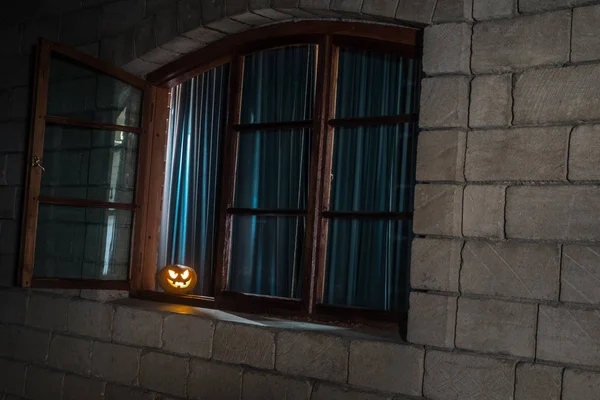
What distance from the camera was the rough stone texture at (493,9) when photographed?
10.6 ft

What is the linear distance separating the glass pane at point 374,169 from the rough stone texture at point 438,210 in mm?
278

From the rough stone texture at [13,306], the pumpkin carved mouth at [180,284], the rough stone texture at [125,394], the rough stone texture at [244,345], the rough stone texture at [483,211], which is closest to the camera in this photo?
the rough stone texture at [483,211]

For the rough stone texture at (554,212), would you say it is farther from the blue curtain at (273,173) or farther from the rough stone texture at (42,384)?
the rough stone texture at (42,384)

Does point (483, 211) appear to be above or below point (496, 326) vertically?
above

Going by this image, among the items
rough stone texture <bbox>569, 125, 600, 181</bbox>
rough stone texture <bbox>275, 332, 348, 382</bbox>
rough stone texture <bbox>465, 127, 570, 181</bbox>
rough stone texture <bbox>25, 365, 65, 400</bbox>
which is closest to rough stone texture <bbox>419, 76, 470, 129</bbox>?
rough stone texture <bbox>465, 127, 570, 181</bbox>

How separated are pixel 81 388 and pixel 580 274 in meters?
3.04

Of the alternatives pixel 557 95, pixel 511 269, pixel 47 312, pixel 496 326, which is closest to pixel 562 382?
pixel 496 326

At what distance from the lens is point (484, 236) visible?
3.23 meters

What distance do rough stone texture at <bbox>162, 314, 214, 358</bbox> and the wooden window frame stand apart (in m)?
0.22

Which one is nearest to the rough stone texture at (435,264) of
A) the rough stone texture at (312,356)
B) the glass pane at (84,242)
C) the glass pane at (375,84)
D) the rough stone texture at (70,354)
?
the rough stone texture at (312,356)

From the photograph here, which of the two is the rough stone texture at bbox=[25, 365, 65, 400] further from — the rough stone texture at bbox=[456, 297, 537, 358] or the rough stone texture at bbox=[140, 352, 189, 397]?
the rough stone texture at bbox=[456, 297, 537, 358]

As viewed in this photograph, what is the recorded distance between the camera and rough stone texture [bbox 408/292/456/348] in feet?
10.8

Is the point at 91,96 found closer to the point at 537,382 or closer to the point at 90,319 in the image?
the point at 90,319

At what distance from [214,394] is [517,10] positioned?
96.2 inches
